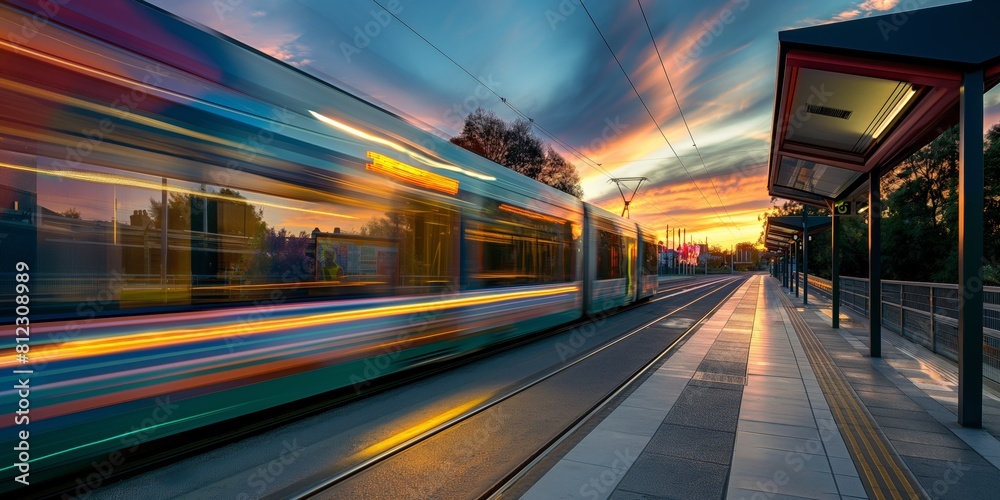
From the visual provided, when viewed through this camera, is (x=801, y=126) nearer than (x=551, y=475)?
No

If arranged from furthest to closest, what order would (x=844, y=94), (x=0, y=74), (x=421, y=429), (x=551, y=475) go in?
(x=844, y=94) → (x=421, y=429) → (x=551, y=475) → (x=0, y=74)

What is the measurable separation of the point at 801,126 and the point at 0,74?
917 cm

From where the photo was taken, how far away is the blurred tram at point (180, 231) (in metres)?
3.05

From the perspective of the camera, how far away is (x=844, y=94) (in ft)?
20.8

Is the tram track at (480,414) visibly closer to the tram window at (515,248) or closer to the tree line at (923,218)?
the tram window at (515,248)

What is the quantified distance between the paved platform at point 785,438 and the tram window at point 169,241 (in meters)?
2.77

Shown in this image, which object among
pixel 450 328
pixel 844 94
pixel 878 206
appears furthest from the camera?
pixel 878 206

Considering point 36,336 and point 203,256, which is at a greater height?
point 203,256

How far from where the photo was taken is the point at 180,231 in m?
3.84

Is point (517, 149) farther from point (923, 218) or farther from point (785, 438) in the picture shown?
point (785, 438)

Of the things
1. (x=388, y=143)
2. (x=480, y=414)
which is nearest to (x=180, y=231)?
(x=388, y=143)

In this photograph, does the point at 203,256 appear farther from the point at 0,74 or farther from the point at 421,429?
the point at 421,429

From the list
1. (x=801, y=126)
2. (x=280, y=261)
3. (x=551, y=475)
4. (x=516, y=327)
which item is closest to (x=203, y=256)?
(x=280, y=261)

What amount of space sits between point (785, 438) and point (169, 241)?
539 cm
